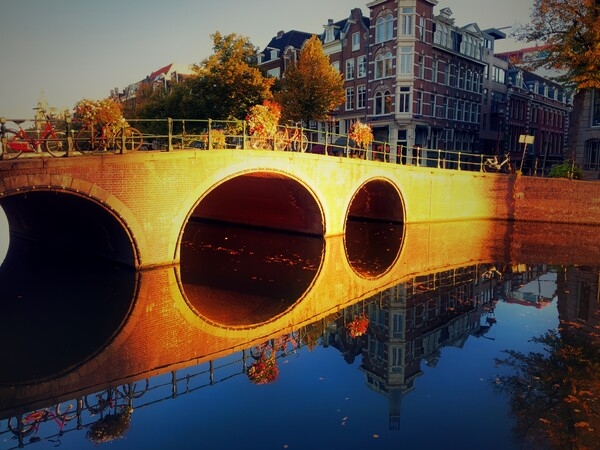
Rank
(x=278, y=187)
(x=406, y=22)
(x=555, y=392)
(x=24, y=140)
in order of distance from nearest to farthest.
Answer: (x=555, y=392) → (x=24, y=140) → (x=278, y=187) → (x=406, y=22)

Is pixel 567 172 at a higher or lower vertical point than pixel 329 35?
lower

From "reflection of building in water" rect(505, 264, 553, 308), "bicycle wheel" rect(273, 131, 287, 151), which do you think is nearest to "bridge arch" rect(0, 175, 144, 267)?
"bicycle wheel" rect(273, 131, 287, 151)

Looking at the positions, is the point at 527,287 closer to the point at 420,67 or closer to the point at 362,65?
the point at 420,67

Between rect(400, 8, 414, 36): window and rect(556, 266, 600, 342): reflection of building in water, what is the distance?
27.4m

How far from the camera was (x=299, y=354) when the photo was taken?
31.5 ft

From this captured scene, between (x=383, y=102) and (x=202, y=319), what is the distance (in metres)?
32.3

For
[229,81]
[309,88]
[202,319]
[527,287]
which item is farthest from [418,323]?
[309,88]

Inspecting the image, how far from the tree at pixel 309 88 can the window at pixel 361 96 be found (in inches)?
335

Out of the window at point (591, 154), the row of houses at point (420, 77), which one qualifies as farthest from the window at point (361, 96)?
the window at point (591, 154)

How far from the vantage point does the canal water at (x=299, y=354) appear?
682 cm

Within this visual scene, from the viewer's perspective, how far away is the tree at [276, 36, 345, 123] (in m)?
32.4

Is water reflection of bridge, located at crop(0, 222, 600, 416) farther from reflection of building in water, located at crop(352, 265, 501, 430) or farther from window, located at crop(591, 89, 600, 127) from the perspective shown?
window, located at crop(591, 89, 600, 127)

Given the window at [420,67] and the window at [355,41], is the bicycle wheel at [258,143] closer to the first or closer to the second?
the window at [420,67]

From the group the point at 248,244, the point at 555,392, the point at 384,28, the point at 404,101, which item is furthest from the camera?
the point at 384,28
